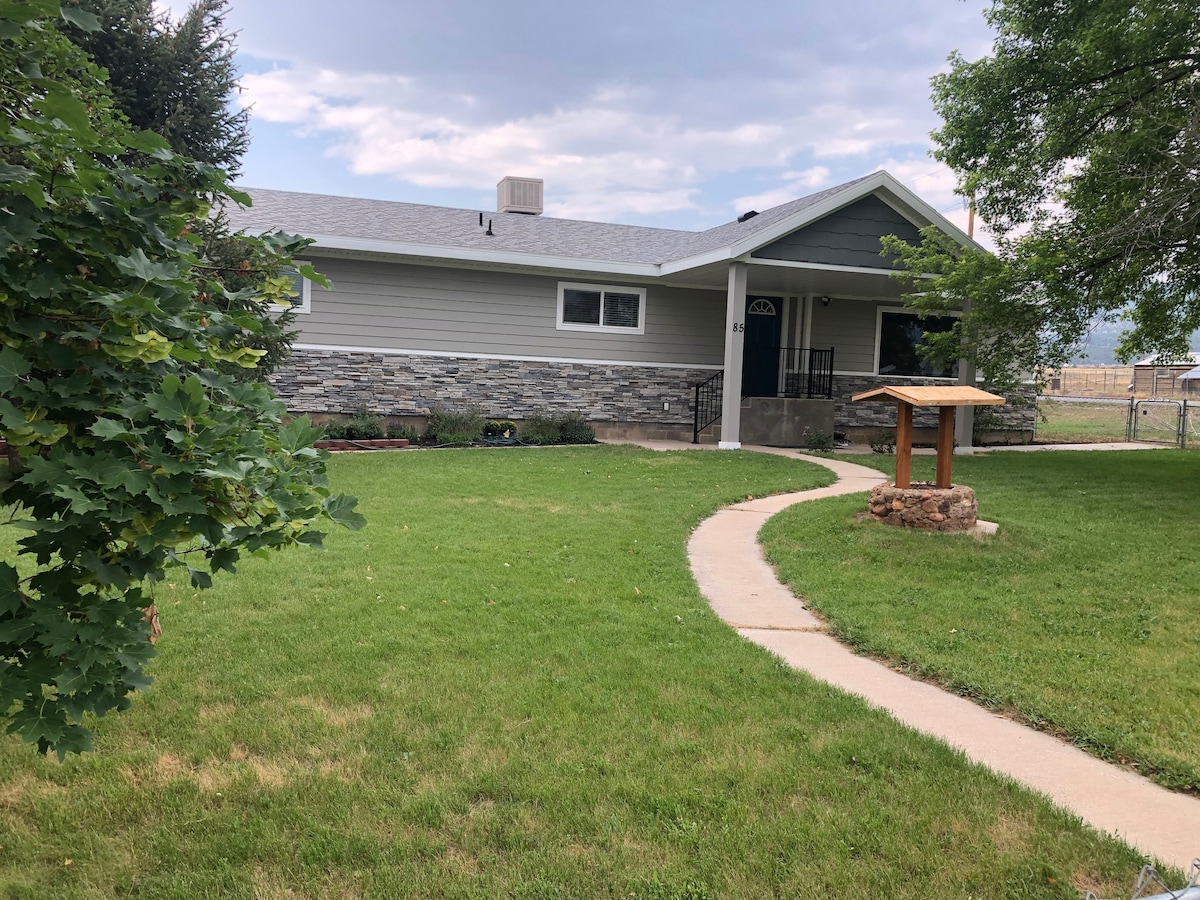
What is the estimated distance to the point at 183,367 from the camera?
6.51 ft

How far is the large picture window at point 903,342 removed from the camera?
16766 mm

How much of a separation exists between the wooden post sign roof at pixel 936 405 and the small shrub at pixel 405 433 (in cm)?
872

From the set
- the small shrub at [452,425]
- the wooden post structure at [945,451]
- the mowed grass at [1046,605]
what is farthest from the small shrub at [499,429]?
the wooden post structure at [945,451]

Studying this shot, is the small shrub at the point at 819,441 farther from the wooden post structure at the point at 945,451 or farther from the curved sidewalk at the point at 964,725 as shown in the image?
the curved sidewalk at the point at 964,725

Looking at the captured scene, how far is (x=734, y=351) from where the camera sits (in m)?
13.2

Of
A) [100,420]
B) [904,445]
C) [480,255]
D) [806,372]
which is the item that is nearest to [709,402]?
[806,372]

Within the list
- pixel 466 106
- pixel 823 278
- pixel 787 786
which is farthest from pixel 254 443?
pixel 466 106

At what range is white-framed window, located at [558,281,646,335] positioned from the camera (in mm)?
15109

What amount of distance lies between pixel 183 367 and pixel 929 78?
1371 cm

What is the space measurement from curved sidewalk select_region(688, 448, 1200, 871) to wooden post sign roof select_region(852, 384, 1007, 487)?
5.72ft

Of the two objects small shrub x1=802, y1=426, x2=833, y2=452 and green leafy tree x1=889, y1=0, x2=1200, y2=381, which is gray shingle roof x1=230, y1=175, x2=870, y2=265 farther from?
small shrub x1=802, y1=426, x2=833, y2=452

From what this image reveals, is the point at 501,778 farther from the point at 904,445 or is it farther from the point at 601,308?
the point at 601,308

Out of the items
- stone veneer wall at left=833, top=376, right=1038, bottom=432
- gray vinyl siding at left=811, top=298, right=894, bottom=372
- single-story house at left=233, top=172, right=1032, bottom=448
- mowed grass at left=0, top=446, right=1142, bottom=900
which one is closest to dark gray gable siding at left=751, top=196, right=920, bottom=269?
single-story house at left=233, top=172, right=1032, bottom=448

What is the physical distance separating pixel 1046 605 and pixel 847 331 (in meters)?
12.2
